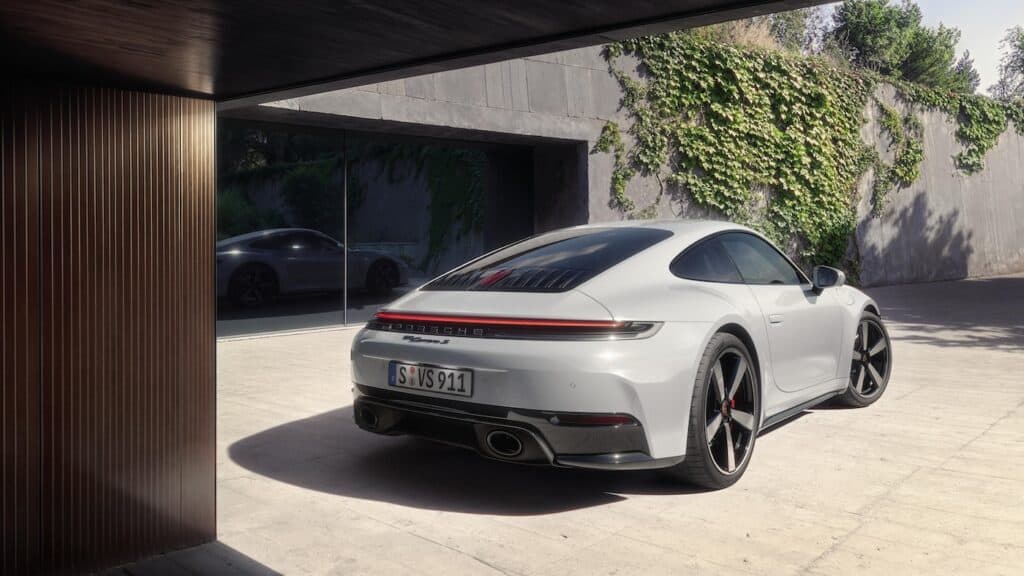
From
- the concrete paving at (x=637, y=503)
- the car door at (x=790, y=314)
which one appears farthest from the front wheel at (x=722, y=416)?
the car door at (x=790, y=314)

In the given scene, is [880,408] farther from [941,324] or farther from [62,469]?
[941,324]

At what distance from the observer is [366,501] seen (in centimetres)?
402

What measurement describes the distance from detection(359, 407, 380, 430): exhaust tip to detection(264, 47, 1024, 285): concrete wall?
5859 millimetres

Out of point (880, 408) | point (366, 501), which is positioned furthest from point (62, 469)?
point (880, 408)

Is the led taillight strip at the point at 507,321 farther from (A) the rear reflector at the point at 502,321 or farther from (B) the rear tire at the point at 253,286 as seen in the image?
(B) the rear tire at the point at 253,286

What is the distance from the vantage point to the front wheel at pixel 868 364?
19.6ft

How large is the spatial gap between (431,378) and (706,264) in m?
1.59

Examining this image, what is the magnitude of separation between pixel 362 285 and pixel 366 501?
7.59m

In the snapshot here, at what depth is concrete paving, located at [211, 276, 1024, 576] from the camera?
325 centimetres

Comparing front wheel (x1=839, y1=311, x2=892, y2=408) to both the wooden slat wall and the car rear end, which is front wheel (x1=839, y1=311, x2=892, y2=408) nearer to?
the car rear end

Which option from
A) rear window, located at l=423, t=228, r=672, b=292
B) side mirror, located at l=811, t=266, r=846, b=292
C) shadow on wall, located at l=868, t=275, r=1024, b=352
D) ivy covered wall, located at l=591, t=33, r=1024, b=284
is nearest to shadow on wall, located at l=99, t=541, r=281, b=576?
rear window, located at l=423, t=228, r=672, b=292

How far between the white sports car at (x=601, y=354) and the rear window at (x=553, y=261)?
0.05 feet

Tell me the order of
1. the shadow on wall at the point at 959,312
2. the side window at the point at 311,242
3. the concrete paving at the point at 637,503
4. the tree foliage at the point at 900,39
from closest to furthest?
the concrete paving at the point at 637,503, the shadow on wall at the point at 959,312, the side window at the point at 311,242, the tree foliage at the point at 900,39

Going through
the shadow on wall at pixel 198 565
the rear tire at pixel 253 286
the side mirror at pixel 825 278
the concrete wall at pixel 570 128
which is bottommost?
the shadow on wall at pixel 198 565
